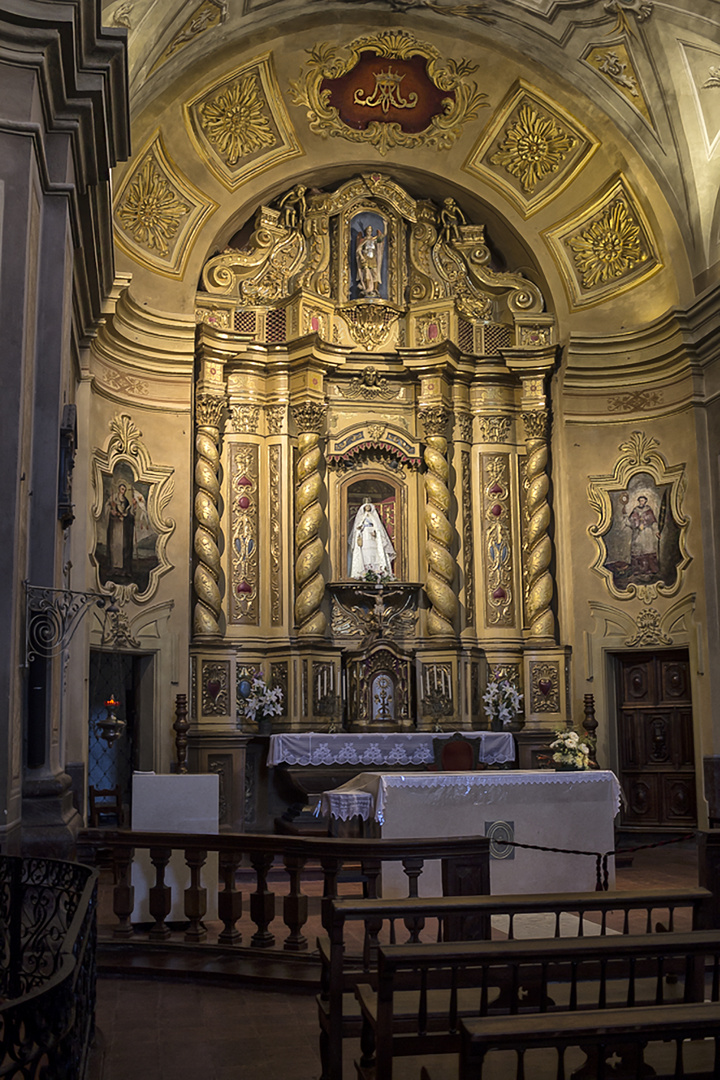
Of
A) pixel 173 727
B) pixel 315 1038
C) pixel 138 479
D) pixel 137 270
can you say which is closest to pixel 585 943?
pixel 315 1038

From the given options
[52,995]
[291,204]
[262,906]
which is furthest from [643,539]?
[52,995]

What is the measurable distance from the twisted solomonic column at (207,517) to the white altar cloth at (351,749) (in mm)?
1762

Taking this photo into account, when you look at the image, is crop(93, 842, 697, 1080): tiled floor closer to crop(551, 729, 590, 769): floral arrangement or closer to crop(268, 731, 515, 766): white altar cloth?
crop(551, 729, 590, 769): floral arrangement

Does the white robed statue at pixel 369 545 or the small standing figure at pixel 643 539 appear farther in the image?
the white robed statue at pixel 369 545

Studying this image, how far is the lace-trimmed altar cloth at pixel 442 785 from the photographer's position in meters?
8.80

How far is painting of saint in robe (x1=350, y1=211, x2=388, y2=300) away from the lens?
15062 millimetres

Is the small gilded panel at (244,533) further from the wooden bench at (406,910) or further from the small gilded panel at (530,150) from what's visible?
the wooden bench at (406,910)

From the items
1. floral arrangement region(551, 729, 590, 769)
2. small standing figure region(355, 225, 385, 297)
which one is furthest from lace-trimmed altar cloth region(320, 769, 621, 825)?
small standing figure region(355, 225, 385, 297)

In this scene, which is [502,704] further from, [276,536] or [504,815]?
[504,815]

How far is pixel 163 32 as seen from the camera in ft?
38.4

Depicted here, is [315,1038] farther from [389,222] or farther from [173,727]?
[389,222]

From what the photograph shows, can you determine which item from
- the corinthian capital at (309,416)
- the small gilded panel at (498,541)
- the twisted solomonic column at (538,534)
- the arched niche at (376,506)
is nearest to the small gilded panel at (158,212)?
the corinthian capital at (309,416)

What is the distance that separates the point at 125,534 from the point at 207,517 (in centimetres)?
120

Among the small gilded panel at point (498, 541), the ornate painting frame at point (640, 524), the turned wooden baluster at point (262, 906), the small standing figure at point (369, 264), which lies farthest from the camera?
the small standing figure at point (369, 264)
